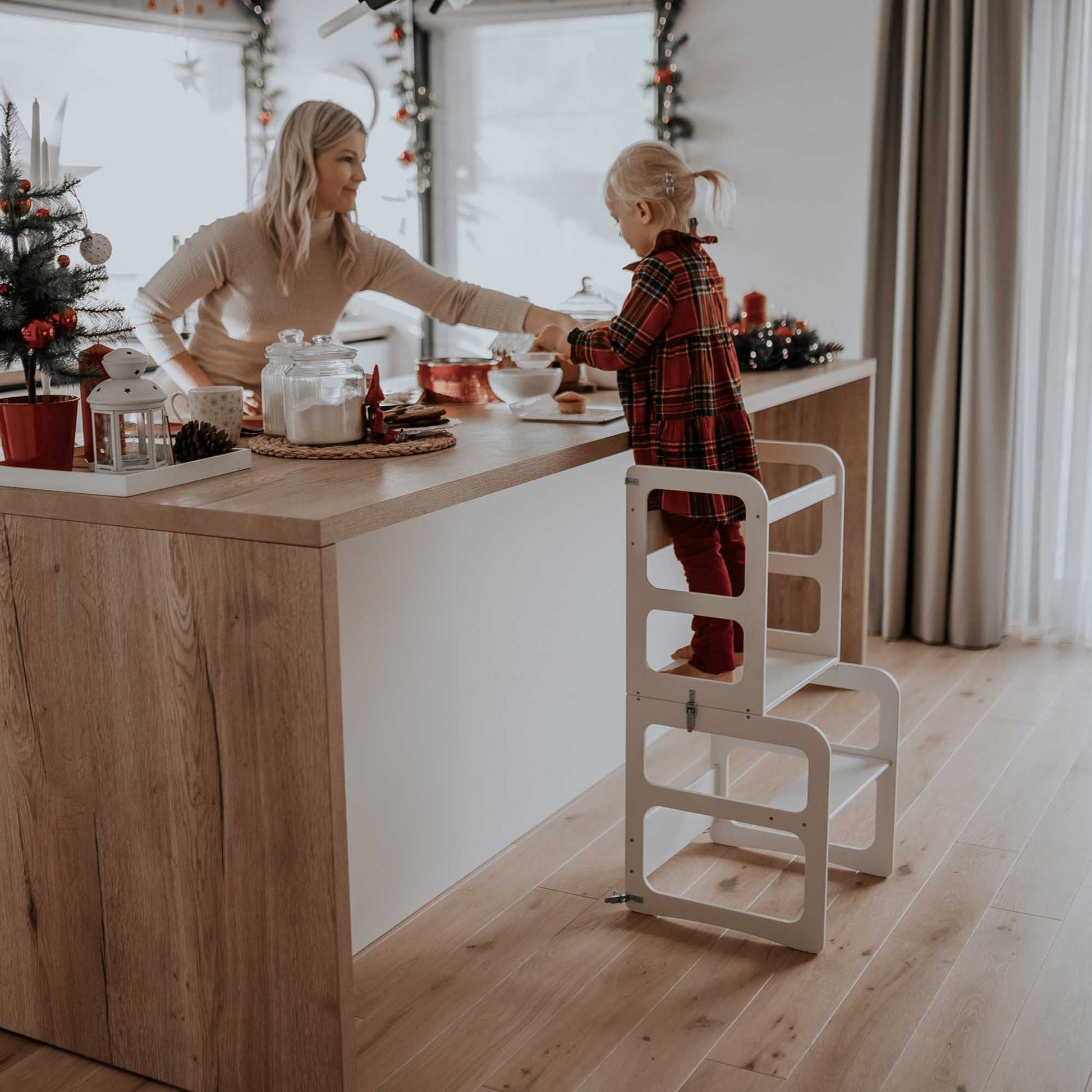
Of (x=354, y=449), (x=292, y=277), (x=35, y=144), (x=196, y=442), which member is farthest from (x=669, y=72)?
(x=196, y=442)

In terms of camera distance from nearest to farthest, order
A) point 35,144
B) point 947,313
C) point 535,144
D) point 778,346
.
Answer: point 778,346 < point 947,313 < point 35,144 < point 535,144

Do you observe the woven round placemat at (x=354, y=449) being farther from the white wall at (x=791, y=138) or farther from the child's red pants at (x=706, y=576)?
the white wall at (x=791, y=138)

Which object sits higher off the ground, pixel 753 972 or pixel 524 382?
pixel 524 382

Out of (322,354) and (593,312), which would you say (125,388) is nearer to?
(322,354)

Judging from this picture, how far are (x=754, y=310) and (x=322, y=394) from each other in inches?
61.8

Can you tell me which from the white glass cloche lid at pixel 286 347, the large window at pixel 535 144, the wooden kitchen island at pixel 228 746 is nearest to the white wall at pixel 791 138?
the large window at pixel 535 144

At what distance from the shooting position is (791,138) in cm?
438

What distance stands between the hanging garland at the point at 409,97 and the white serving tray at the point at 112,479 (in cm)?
371

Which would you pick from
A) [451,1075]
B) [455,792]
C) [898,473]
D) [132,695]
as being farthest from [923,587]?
[132,695]

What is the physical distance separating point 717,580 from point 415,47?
363 centimetres

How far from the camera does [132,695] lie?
1.86 meters

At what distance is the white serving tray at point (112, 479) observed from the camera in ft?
5.88

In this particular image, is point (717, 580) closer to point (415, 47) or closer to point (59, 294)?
point (59, 294)

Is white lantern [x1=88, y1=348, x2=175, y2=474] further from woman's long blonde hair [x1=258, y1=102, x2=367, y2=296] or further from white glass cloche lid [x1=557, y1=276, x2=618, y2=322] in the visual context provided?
white glass cloche lid [x1=557, y1=276, x2=618, y2=322]
